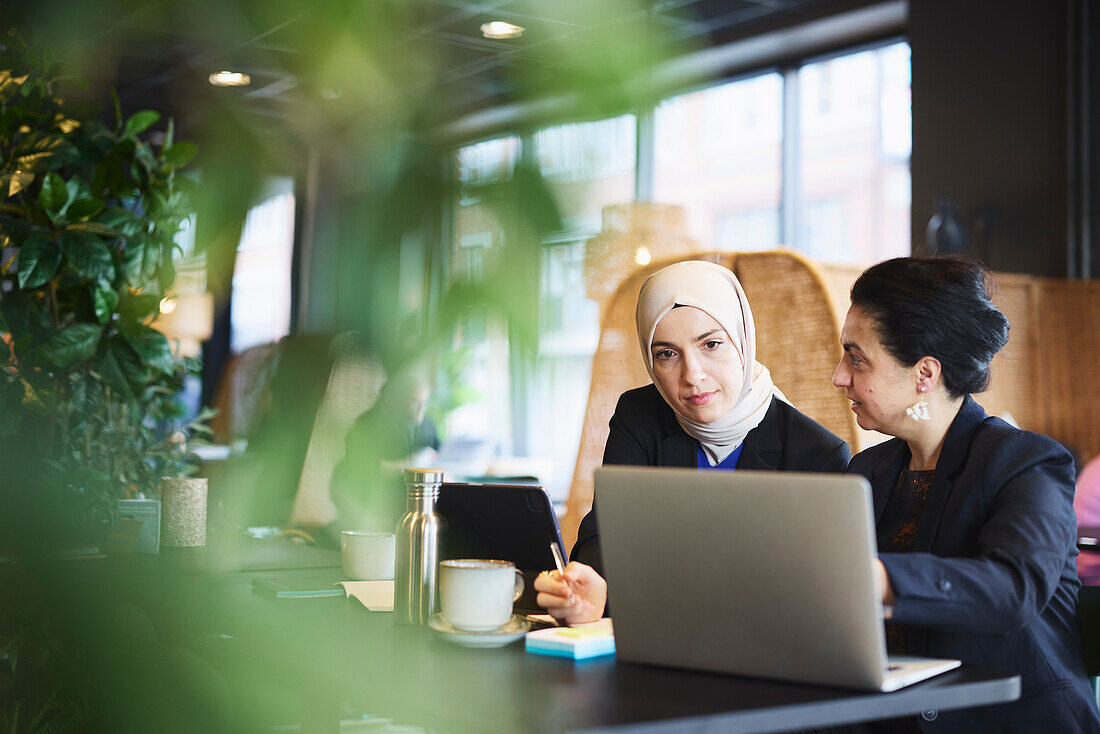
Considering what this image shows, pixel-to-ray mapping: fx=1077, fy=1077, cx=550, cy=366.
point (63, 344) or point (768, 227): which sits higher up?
point (768, 227)

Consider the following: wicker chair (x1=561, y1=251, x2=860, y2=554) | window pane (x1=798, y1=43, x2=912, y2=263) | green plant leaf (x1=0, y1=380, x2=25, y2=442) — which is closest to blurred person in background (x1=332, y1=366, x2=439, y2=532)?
green plant leaf (x1=0, y1=380, x2=25, y2=442)

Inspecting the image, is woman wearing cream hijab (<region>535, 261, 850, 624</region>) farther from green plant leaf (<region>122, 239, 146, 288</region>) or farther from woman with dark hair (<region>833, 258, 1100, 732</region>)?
green plant leaf (<region>122, 239, 146, 288</region>)

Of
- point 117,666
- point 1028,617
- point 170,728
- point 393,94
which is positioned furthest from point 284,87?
point 1028,617

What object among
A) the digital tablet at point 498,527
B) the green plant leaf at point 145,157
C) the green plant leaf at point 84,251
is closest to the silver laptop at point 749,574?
the digital tablet at point 498,527

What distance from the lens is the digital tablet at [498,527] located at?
1.18 metres

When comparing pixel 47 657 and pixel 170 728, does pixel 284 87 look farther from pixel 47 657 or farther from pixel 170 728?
pixel 47 657

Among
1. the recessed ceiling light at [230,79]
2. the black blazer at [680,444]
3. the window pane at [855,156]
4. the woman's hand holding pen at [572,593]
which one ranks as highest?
the window pane at [855,156]

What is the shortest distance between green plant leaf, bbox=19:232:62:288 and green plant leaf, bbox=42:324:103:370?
2.2 inches

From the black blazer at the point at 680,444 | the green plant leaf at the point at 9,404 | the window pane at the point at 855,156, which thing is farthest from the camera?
the window pane at the point at 855,156

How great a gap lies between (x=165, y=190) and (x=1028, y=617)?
1.12 meters

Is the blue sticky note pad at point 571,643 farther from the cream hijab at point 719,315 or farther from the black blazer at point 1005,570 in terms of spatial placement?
the cream hijab at point 719,315

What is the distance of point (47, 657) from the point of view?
659 mm

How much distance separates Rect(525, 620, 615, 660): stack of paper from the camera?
1.04m

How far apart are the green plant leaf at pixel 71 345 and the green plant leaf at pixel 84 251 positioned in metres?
0.06
